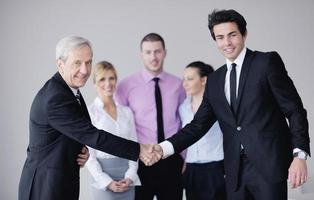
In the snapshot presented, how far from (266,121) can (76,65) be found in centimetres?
98

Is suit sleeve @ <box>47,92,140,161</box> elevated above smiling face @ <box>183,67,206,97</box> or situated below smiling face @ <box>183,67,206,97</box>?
below

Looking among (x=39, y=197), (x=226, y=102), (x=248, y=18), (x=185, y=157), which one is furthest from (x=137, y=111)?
(x=248, y=18)

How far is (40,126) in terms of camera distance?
7.41 ft

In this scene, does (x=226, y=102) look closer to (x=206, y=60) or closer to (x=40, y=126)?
(x=40, y=126)

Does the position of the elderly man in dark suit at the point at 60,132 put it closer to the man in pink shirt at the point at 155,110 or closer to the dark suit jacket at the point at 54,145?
the dark suit jacket at the point at 54,145

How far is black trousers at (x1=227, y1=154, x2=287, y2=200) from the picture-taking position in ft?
7.59

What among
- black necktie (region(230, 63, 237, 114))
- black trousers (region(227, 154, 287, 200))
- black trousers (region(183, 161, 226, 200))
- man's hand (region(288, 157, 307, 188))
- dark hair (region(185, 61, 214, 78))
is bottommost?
black trousers (region(183, 161, 226, 200))

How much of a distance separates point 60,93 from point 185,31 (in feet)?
8.10

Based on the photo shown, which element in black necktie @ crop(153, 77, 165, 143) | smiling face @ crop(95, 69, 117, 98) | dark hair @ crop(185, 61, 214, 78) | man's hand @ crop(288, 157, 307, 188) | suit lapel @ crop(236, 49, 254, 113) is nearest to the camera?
man's hand @ crop(288, 157, 307, 188)

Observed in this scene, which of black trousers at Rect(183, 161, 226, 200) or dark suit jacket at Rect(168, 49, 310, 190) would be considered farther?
black trousers at Rect(183, 161, 226, 200)

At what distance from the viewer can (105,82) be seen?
10.8ft

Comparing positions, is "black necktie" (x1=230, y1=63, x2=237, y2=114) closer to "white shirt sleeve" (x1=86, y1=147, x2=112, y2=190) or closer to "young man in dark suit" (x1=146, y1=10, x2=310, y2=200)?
"young man in dark suit" (x1=146, y1=10, x2=310, y2=200)

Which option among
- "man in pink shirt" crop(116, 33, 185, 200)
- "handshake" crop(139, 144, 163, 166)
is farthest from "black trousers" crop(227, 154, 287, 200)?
"man in pink shirt" crop(116, 33, 185, 200)

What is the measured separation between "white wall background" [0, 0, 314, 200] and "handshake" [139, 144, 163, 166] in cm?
159
